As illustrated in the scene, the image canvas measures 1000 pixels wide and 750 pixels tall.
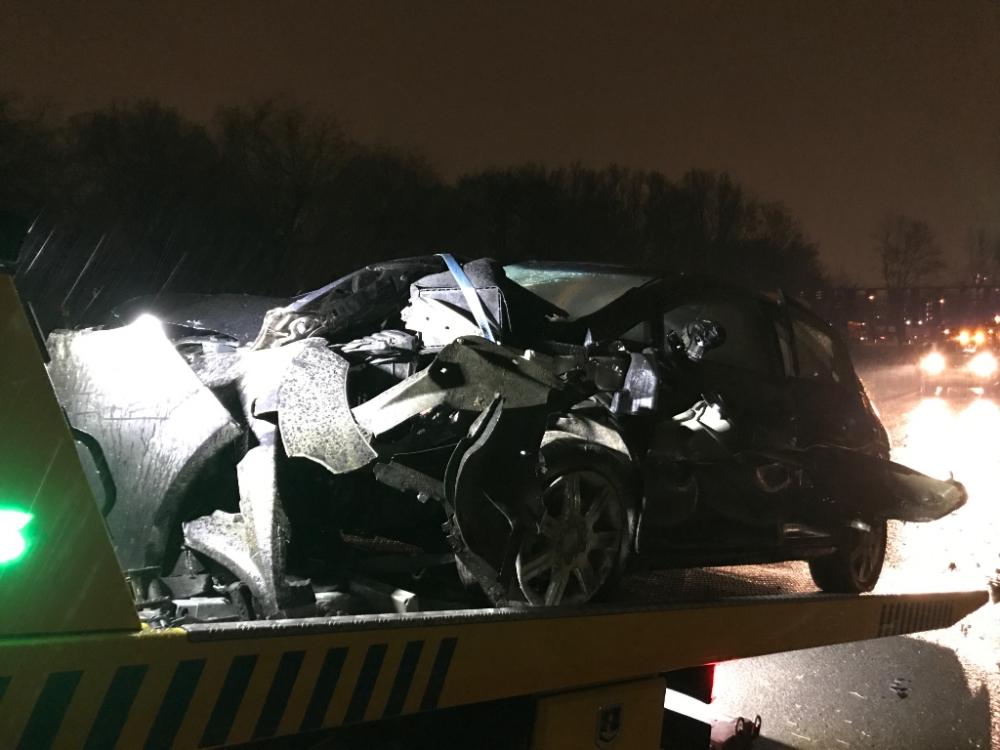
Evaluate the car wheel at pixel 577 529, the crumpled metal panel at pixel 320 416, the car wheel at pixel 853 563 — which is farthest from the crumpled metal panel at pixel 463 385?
the car wheel at pixel 853 563

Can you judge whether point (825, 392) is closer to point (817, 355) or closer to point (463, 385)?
point (817, 355)

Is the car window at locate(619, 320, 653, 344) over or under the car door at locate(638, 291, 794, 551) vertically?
over

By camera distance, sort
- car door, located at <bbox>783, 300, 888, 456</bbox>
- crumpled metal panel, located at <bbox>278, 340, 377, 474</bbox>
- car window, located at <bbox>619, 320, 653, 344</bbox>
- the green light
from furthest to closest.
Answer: car door, located at <bbox>783, 300, 888, 456</bbox>, car window, located at <bbox>619, 320, 653, 344</bbox>, crumpled metal panel, located at <bbox>278, 340, 377, 474</bbox>, the green light

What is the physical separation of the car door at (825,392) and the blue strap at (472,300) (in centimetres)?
213

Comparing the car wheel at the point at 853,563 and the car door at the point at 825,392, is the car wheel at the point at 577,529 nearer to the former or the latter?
the car door at the point at 825,392

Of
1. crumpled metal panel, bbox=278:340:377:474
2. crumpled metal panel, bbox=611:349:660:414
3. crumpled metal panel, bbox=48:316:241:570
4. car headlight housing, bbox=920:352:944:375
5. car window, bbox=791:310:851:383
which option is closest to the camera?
crumpled metal panel, bbox=48:316:241:570

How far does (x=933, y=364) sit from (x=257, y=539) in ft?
103

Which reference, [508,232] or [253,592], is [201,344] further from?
[508,232]

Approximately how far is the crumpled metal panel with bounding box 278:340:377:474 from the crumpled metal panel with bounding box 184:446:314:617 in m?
0.12

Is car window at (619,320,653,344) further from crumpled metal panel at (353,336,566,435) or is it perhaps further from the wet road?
the wet road

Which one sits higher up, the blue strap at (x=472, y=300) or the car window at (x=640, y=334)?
the blue strap at (x=472, y=300)

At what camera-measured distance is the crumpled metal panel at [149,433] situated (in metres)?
2.90

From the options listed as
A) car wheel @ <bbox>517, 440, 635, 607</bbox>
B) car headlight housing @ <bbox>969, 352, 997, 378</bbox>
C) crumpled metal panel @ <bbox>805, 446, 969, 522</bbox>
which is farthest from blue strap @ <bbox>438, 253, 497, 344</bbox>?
car headlight housing @ <bbox>969, 352, 997, 378</bbox>

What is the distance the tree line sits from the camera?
46.1ft
